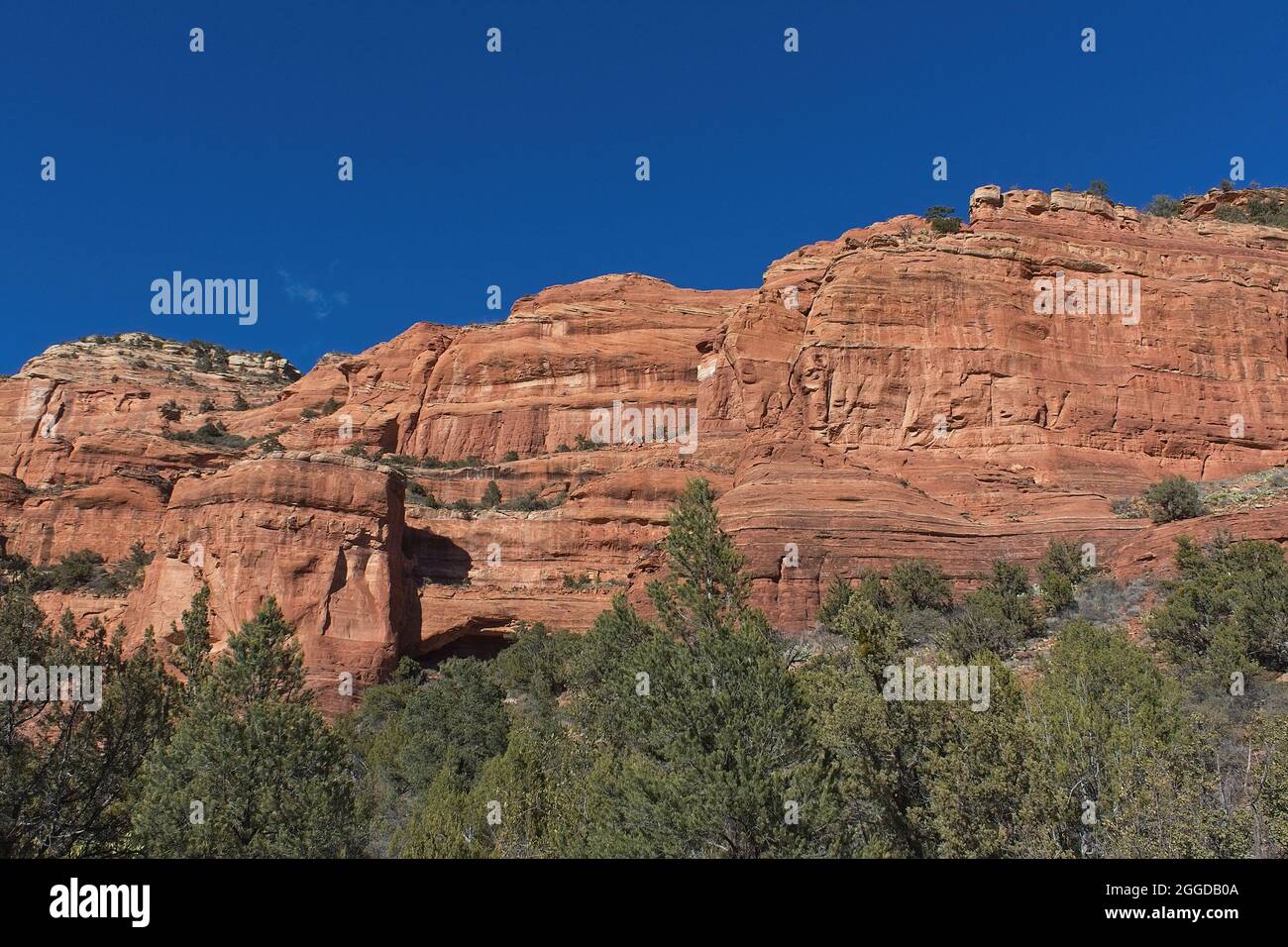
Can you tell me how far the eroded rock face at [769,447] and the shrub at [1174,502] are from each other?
1002mm

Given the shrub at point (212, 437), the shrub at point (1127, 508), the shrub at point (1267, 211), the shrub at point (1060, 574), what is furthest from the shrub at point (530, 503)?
the shrub at point (1267, 211)

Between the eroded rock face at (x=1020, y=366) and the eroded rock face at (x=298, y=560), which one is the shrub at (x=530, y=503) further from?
the eroded rock face at (x=1020, y=366)

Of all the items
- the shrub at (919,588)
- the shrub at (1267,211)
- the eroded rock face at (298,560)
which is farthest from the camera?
the shrub at (1267,211)

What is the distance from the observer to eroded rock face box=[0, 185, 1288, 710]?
127 feet

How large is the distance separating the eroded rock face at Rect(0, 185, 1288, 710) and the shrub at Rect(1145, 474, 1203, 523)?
100cm

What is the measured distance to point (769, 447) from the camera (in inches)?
1694

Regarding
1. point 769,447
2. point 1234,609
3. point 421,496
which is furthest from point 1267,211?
point 421,496

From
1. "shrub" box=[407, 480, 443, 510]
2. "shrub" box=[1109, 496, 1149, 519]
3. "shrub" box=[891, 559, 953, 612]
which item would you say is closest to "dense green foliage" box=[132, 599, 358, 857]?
"shrub" box=[891, 559, 953, 612]

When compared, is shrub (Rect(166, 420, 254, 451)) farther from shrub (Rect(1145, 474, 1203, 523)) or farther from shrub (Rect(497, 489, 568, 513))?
shrub (Rect(1145, 474, 1203, 523))

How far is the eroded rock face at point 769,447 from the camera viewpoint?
38812 millimetres

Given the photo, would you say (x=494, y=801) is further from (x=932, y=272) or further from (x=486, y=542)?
(x=932, y=272)

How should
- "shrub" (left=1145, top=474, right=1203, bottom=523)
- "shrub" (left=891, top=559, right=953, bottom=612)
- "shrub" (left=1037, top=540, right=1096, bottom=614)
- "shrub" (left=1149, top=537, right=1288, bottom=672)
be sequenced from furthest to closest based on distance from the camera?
"shrub" (left=1145, top=474, right=1203, bottom=523), "shrub" (left=891, top=559, right=953, bottom=612), "shrub" (left=1037, top=540, right=1096, bottom=614), "shrub" (left=1149, top=537, right=1288, bottom=672)

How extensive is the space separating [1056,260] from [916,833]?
4773 cm
